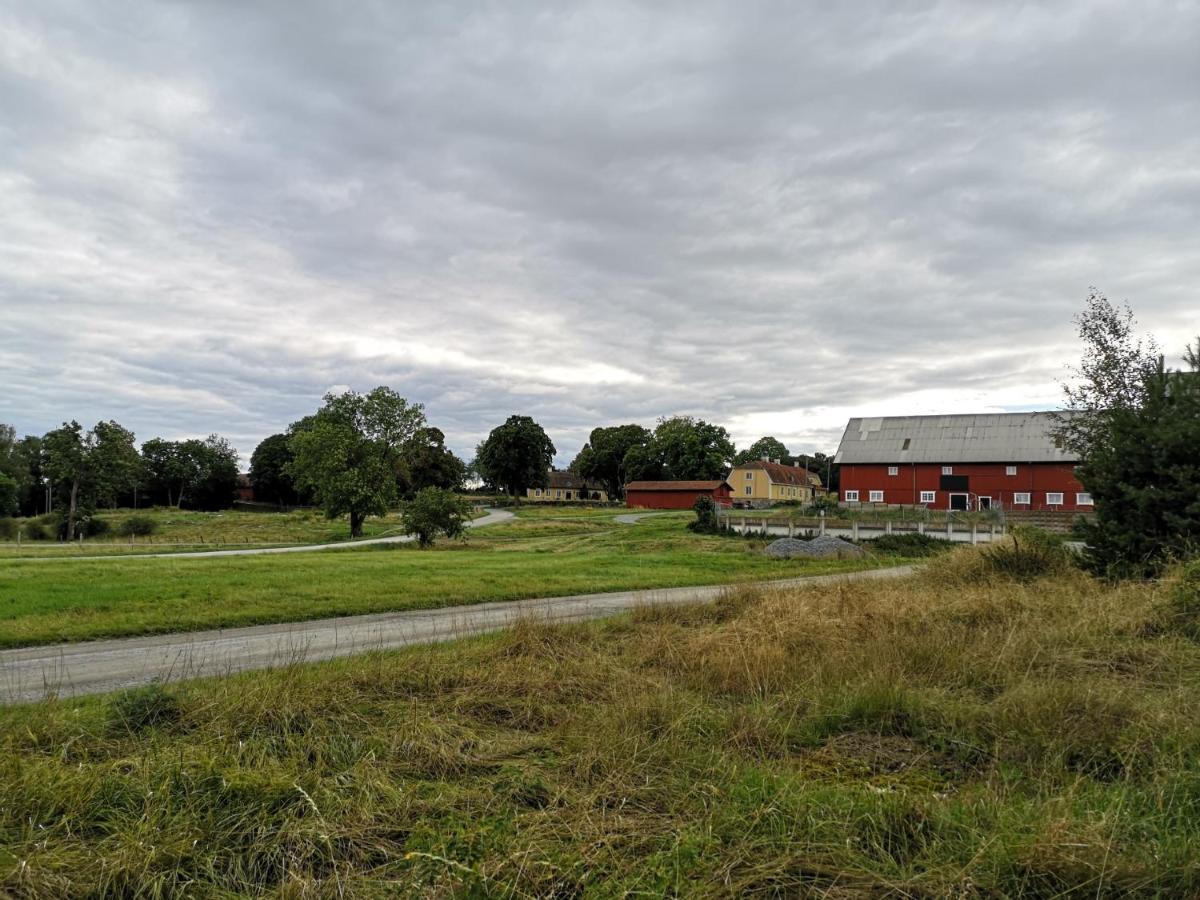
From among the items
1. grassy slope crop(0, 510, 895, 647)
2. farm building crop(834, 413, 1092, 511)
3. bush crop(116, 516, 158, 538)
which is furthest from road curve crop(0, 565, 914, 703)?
farm building crop(834, 413, 1092, 511)

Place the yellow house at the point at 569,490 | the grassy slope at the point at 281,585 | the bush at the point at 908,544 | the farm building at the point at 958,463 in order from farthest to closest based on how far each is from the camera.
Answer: the yellow house at the point at 569,490
the farm building at the point at 958,463
the bush at the point at 908,544
the grassy slope at the point at 281,585

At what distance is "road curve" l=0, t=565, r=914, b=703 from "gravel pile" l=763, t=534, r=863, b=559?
1736 cm

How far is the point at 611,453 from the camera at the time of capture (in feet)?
426

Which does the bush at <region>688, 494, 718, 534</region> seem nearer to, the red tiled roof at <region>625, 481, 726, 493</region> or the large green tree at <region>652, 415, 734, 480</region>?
the red tiled roof at <region>625, 481, 726, 493</region>

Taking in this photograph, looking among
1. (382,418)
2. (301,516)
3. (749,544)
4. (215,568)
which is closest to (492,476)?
(301,516)

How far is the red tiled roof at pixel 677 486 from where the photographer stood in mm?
102812

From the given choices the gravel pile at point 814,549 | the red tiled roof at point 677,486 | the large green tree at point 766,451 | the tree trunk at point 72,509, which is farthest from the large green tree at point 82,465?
the large green tree at point 766,451

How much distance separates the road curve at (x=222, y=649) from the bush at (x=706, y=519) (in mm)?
30603

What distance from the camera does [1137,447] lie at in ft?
50.7

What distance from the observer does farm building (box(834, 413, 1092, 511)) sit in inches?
2454

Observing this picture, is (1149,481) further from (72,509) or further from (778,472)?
(778,472)

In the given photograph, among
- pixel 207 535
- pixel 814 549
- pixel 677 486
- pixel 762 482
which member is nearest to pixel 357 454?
pixel 207 535

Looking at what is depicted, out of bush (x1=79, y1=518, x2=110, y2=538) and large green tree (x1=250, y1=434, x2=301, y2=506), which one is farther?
large green tree (x1=250, y1=434, x2=301, y2=506)

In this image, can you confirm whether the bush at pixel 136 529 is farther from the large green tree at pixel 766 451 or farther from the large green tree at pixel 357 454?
the large green tree at pixel 766 451
